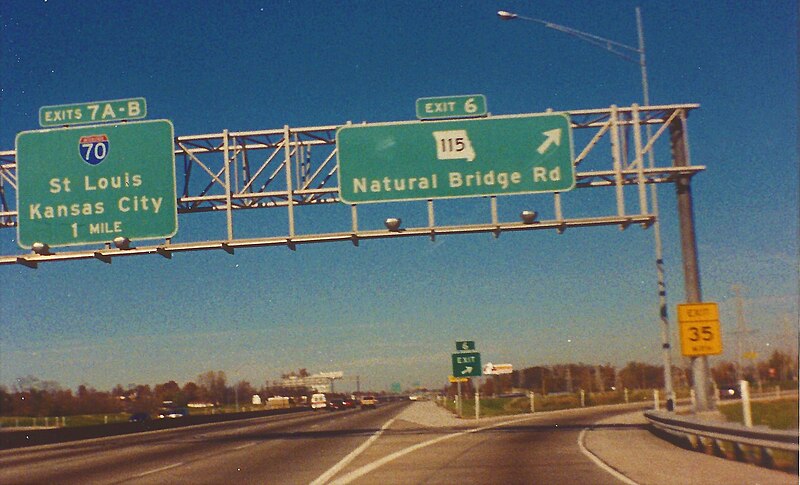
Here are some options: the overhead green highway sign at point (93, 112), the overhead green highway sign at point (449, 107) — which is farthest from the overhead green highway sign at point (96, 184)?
the overhead green highway sign at point (449, 107)

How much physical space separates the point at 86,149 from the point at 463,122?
10.2 m

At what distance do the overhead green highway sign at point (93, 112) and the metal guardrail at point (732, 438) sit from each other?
1627 centimetres

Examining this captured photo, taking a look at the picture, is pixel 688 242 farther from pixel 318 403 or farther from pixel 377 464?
pixel 318 403

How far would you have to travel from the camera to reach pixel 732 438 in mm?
17812

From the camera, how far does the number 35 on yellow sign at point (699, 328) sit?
22016 millimetres

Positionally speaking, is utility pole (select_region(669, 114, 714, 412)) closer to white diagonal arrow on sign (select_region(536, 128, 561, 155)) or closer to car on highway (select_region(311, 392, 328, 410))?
white diagonal arrow on sign (select_region(536, 128, 561, 155))

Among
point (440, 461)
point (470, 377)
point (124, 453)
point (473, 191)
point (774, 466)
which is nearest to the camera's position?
point (774, 466)

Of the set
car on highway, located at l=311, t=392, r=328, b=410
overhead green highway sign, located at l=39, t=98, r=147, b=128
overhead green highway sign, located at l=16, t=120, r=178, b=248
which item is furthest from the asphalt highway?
car on highway, located at l=311, t=392, r=328, b=410

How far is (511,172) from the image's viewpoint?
912 inches

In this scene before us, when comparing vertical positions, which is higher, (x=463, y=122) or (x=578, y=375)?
(x=463, y=122)

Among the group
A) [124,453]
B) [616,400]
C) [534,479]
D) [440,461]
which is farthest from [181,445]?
[616,400]

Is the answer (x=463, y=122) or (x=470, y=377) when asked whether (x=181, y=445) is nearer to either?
(x=463, y=122)

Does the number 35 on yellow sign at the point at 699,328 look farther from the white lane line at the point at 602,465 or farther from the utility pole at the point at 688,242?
the white lane line at the point at 602,465

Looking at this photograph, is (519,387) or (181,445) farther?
(519,387)
